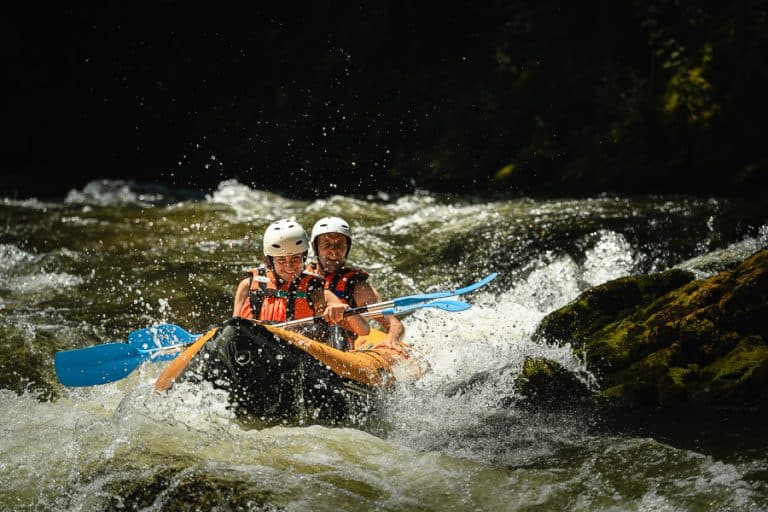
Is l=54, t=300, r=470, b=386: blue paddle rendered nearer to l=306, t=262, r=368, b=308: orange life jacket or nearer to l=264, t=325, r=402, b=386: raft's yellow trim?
l=264, t=325, r=402, b=386: raft's yellow trim

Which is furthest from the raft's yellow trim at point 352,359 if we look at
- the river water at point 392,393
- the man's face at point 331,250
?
the man's face at point 331,250

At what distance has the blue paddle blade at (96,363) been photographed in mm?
4586

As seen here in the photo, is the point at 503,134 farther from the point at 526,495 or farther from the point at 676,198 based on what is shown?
the point at 526,495

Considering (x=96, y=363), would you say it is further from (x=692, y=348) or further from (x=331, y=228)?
(x=692, y=348)

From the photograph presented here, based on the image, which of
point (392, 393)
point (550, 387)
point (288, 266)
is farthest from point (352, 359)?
point (550, 387)

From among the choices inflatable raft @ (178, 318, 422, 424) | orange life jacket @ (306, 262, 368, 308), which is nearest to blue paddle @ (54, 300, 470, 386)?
inflatable raft @ (178, 318, 422, 424)

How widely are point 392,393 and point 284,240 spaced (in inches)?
48.1

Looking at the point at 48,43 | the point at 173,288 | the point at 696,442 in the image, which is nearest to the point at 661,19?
the point at 173,288

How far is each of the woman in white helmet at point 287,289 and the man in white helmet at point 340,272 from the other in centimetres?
27

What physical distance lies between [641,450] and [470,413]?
0.99 m

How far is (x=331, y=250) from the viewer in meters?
5.46

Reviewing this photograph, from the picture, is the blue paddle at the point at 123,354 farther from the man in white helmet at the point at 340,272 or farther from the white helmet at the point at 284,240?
the white helmet at the point at 284,240

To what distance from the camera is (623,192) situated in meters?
9.48

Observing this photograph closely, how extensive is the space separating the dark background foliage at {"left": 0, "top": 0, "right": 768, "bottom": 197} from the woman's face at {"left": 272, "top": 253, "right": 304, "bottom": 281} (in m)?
5.59
